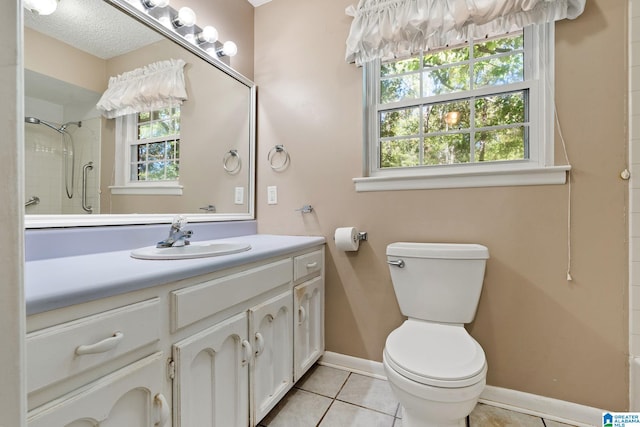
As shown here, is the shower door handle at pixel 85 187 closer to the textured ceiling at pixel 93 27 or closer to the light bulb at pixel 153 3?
the textured ceiling at pixel 93 27

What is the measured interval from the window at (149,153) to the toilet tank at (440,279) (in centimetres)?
125

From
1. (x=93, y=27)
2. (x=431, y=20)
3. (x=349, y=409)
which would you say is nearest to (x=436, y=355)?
(x=349, y=409)

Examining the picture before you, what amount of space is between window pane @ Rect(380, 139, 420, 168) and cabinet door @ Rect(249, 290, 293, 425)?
0.97 m

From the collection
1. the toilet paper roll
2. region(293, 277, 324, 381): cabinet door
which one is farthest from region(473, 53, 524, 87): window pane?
region(293, 277, 324, 381): cabinet door

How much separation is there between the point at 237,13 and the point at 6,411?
7.28ft

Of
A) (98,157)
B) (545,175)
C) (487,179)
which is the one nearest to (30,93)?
(98,157)

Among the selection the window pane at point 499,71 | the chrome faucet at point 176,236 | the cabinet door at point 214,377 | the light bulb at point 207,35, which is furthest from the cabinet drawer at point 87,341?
the window pane at point 499,71

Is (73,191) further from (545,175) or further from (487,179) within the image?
(545,175)

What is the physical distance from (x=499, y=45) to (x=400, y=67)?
1.68 feet

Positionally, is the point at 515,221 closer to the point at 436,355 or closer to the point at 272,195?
the point at 436,355

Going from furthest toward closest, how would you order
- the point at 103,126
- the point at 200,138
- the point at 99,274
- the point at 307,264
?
the point at 200,138 → the point at 307,264 → the point at 103,126 → the point at 99,274

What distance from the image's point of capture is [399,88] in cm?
172

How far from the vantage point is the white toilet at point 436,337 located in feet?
3.17

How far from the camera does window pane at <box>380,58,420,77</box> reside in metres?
1.68
